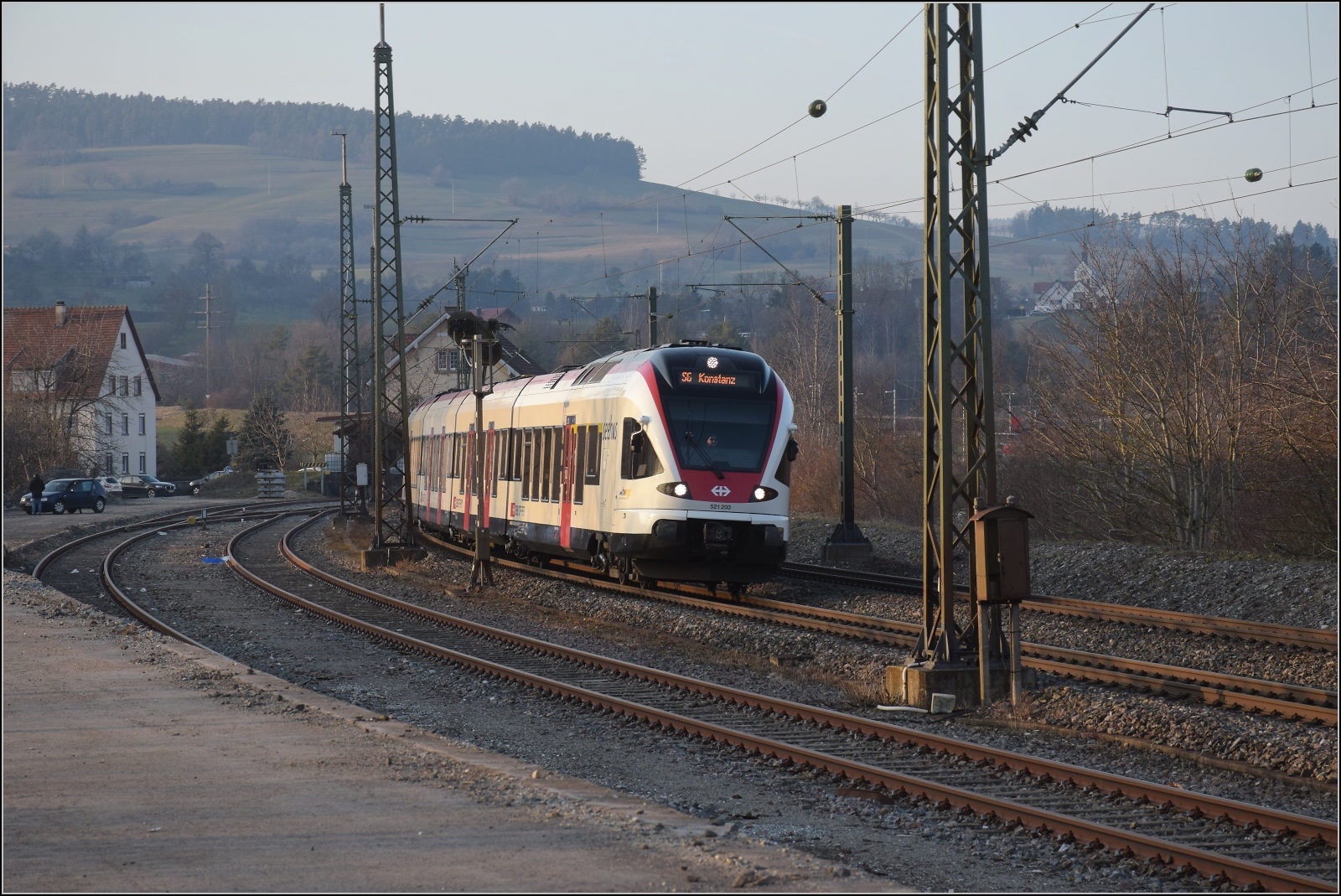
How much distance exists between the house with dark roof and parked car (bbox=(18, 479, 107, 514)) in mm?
4673

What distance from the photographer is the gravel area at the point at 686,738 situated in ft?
25.7

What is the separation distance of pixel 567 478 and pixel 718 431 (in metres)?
3.88

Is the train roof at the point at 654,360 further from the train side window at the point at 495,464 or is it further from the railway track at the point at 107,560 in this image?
the railway track at the point at 107,560

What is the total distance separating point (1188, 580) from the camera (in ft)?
64.2

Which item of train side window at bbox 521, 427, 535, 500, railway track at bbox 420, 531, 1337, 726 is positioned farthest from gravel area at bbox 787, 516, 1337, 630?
train side window at bbox 521, 427, 535, 500

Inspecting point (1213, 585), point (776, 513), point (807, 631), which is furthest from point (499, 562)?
point (1213, 585)

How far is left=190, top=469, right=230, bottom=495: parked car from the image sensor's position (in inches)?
2835

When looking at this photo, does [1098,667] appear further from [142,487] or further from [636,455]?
[142,487]

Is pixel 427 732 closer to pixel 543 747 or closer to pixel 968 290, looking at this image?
pixel 543 747

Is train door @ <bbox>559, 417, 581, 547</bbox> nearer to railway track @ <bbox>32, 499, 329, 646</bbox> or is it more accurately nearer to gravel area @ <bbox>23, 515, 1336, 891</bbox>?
gravel area @ <bbox>23, 515, 1336, 891</bbox>

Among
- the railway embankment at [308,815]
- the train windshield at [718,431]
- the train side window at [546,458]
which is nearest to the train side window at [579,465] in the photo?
the train side window at [546,458]

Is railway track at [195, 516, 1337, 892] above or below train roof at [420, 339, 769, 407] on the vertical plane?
below

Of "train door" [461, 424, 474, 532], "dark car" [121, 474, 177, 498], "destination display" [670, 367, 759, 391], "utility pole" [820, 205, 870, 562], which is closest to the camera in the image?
"destination display" [670, 367, 759, 391]

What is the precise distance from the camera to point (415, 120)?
571 ft
